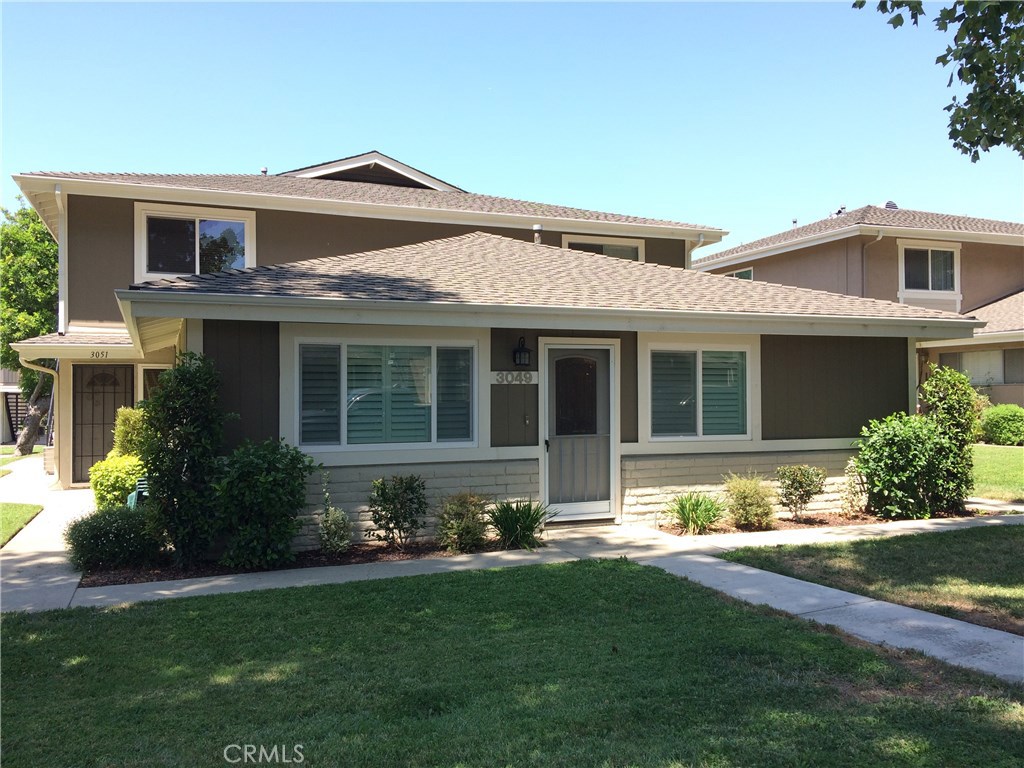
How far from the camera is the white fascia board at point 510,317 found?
775 centimetres

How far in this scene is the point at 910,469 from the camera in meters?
10.4

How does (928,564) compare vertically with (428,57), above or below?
below

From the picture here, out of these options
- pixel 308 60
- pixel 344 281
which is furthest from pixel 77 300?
pixel 344 281

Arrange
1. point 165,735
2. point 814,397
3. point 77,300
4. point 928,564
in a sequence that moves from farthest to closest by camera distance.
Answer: point 77,300 → point 814,397 → point 928,564 → point 165,735

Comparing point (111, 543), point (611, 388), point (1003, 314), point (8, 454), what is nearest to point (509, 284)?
point (611, 388)

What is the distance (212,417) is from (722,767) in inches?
244

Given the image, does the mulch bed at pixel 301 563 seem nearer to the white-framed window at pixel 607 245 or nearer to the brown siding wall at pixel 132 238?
the brown siding wall at pixel 132 238

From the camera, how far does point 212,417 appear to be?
7.86m

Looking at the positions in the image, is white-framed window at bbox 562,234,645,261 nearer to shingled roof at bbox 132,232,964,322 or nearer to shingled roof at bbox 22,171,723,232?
shingled roof at bbox 22,171,723,232

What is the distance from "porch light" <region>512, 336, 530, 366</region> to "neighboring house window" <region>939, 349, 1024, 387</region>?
19.3 m

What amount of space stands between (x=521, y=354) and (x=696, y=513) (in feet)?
10.1

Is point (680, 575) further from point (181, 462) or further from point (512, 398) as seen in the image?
point (181, 462)

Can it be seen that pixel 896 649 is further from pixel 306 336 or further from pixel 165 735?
pixel 306 336

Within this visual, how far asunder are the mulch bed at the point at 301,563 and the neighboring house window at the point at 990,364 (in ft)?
67.3
